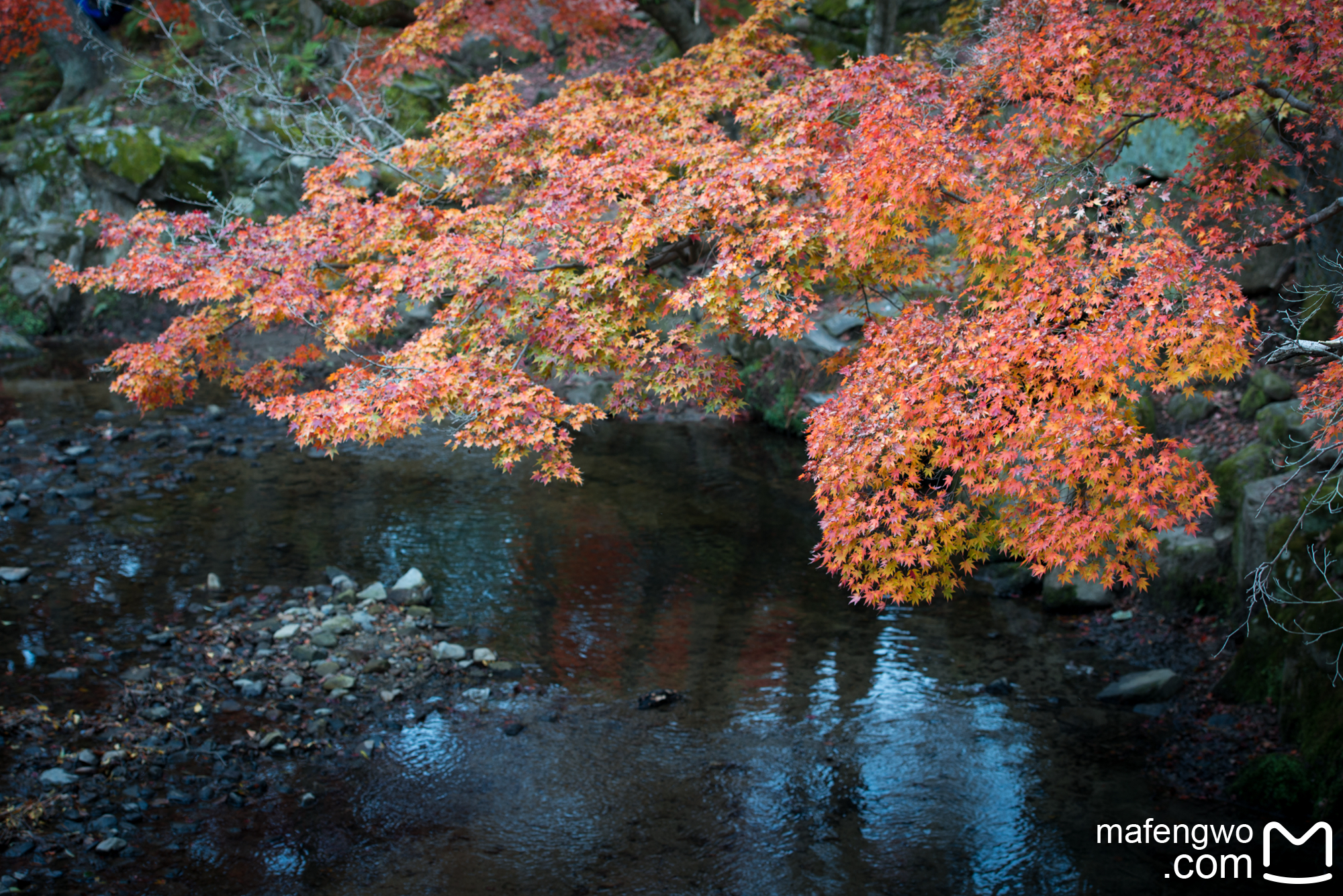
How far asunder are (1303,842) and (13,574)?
13902mm

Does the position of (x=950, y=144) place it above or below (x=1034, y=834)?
above

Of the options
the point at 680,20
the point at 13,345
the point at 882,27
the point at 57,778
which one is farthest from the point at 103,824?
the point at 13,345

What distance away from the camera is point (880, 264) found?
732 cm

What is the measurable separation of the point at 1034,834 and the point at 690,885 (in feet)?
9.81

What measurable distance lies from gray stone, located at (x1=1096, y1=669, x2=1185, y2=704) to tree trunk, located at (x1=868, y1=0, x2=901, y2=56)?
9.21 metres

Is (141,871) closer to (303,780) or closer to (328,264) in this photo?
(303,780)

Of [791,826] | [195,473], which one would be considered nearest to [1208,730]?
[791,826]

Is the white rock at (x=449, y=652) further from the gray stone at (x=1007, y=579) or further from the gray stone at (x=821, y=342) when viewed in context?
the gray stone at (x=821, y=342)

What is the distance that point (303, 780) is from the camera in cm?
783

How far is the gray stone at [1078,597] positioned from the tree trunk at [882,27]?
8.04m

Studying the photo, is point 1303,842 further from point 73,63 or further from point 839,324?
point 73,63

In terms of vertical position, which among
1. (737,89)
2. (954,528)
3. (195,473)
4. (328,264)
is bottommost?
(195,473)

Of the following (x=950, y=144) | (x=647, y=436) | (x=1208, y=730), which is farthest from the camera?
(x=647, y=436)

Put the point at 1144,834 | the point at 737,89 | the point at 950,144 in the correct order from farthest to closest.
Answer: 1. the point at 737,89
2. the point at 1144,834
3. the point at 950,144
